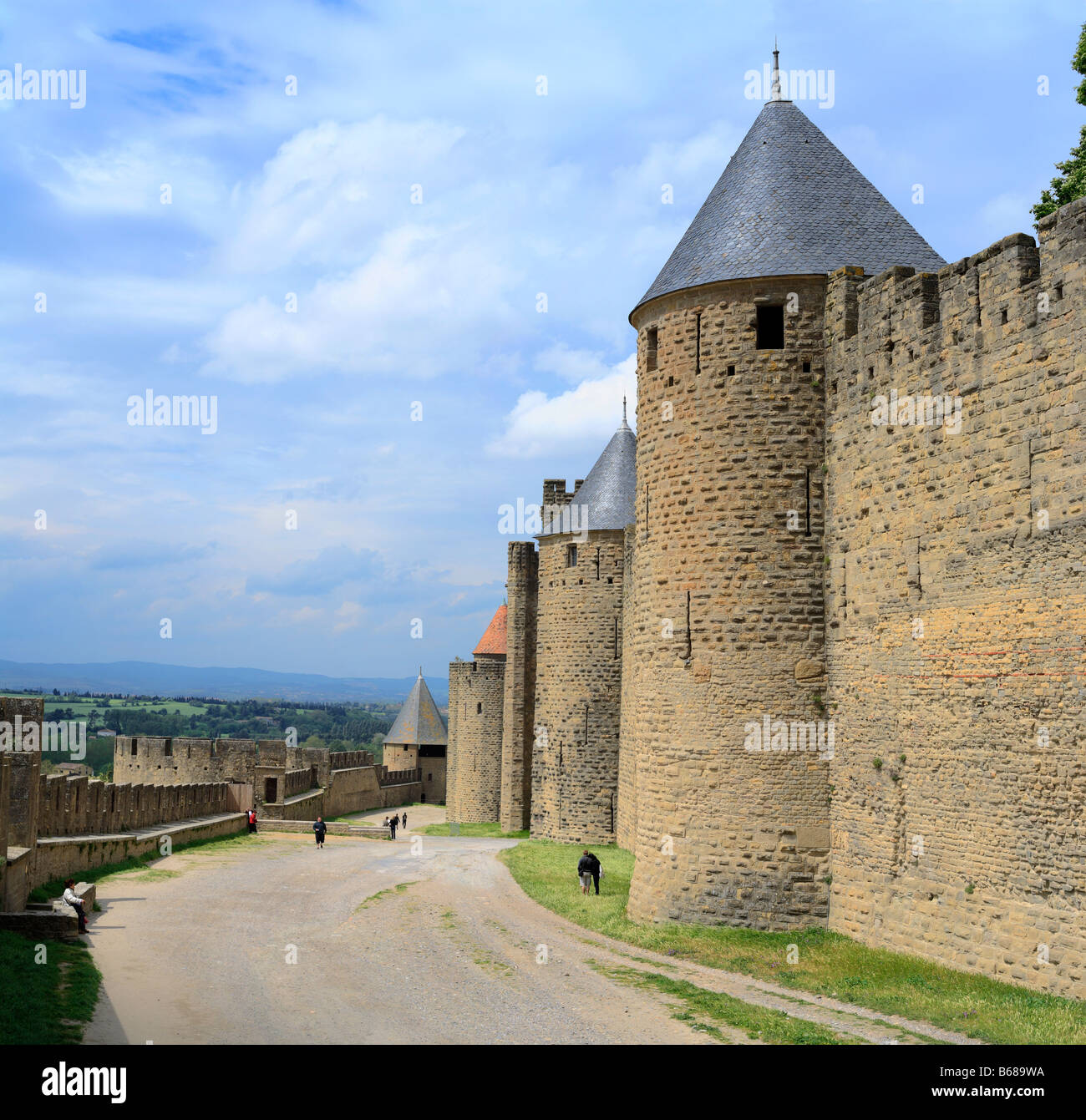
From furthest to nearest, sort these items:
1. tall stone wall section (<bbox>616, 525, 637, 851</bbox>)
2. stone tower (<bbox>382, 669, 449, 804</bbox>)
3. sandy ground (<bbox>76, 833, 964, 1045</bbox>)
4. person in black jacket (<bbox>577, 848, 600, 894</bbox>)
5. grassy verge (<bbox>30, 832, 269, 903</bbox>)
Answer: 1. stone tower (<bbox>382, 669, 449, 804</bbox>)
2. tall stone wall section (<bbox>616, 525, 637, 851</bbox>)
3. person in black jacket (<bbox>577, 848, 600, 894</bbox>)
4. grassy verge (<bbox>30, 832, 269, 903</bbox>)
5. sandy ground (<bbox>76, 833, 964, 1045</bbox>)

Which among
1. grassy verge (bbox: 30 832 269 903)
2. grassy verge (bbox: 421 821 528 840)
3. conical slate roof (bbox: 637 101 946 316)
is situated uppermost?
conical slate roof (bbox: 637 101 946 316)

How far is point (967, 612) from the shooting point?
13.0 metres

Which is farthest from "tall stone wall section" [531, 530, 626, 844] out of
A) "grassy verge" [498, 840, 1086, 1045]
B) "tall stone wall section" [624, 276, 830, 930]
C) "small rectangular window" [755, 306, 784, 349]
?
"small rectangular window" [755, 306, 784, 349]

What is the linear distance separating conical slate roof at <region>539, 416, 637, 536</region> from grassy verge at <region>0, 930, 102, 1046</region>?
1824 centimetres

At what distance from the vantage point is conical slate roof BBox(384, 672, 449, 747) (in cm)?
5569

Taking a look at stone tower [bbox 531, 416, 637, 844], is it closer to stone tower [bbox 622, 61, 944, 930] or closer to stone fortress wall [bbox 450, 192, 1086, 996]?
stone fortress wall [bbox 450, 192, 1086, 996]

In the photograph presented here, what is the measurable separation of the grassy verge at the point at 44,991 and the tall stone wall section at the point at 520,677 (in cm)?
2035

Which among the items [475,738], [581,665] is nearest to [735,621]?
[581,665]

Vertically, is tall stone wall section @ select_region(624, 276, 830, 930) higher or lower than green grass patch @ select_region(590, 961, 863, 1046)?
higher

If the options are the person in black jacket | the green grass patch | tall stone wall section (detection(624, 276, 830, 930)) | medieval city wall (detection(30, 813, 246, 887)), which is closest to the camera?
the green grass patch

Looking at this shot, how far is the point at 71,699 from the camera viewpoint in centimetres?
19062

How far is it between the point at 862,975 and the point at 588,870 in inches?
298

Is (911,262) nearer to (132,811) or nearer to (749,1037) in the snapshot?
(749,1037)

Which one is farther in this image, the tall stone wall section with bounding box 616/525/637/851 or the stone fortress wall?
the tall stone wall section with bounding box 616/525/637/851
